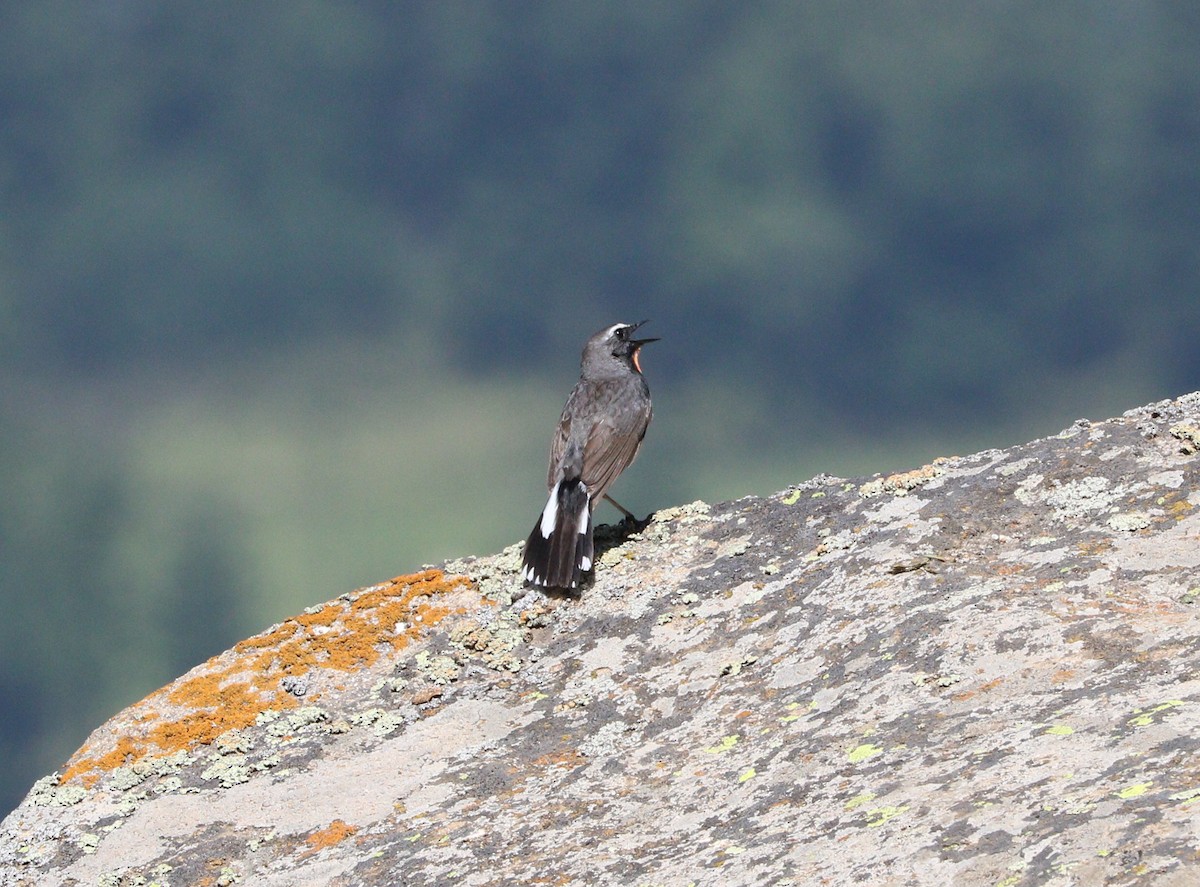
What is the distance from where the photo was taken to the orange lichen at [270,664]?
7055 millimetres

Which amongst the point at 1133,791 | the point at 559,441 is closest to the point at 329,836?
the point at 1133,791

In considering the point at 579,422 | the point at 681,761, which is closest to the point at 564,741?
the point at 681,761

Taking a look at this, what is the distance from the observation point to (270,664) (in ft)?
25.1

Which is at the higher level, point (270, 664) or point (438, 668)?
point (270, 664)

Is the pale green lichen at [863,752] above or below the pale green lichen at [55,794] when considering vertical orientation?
below

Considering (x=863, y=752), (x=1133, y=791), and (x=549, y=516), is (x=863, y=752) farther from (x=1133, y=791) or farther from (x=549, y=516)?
(x=549, y=516)

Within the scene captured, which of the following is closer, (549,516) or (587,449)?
(549,516)

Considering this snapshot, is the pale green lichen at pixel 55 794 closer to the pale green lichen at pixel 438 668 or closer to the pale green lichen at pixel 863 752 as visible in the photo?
the pale green lichen at pixel 438 668

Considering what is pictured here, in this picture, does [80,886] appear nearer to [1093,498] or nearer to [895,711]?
[895,711]

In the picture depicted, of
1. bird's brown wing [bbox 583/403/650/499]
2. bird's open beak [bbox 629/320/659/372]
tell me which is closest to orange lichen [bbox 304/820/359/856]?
bird's brown wing [bbox 583/403/650/499]

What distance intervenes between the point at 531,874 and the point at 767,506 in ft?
12.1

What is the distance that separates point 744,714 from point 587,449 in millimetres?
4780

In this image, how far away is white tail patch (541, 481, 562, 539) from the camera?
27.9 feet

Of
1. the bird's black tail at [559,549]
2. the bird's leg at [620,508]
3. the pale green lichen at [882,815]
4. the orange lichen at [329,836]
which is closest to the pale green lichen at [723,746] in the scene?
the pale green lichen at [882,815]
